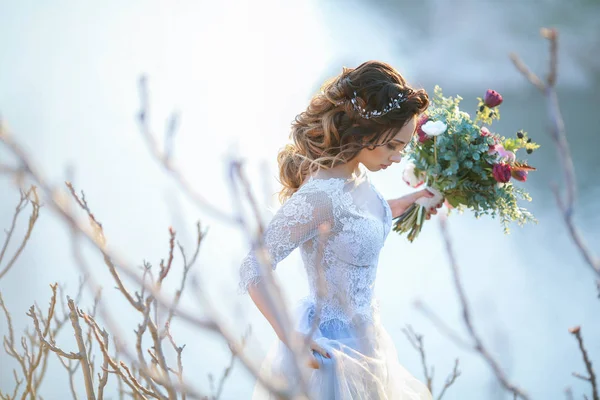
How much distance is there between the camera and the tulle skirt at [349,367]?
171 cm

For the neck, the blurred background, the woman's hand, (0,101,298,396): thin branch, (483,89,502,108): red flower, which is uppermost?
the blurred background

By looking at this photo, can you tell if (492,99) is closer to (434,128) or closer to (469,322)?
(434,128)

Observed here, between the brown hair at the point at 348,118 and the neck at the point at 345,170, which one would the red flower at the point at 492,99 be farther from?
the neck at the point at 345,170

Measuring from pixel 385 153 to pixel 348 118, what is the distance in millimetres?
134

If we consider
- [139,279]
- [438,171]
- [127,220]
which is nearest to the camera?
[139,279]

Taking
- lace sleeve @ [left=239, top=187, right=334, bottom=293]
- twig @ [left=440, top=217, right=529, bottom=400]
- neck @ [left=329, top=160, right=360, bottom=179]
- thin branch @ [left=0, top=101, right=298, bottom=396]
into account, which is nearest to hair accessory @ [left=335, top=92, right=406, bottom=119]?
neck @ [left=329, top=160, right=360, bottom=179]

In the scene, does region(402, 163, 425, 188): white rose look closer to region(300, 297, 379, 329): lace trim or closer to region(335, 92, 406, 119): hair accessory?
region(335, 92, 406, 119): hair accessory

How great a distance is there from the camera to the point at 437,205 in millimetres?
2432

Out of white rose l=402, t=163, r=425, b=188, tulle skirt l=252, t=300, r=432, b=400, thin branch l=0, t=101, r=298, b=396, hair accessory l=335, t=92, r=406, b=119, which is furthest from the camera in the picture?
white rose l=402, t=163, r=425, b=188

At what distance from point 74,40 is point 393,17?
2.56 meters

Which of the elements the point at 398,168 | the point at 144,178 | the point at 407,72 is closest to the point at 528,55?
the point at 407,72

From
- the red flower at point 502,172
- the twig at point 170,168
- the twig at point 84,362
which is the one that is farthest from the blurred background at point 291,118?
the twig at point 170,168

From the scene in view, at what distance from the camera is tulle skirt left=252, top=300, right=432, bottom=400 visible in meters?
1.71

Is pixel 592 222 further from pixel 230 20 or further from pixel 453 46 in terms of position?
pixel 230 20
